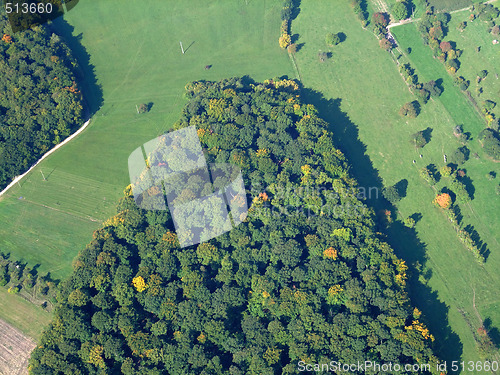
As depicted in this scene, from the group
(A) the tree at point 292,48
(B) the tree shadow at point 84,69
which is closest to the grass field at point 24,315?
(B) the tree shadow at point 84,69

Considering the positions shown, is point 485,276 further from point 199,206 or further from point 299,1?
point 299,1

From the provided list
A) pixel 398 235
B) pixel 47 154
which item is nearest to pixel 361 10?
pixel 398 235

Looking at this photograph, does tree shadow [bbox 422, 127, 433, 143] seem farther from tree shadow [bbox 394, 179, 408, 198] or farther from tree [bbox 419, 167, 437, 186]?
tree shadow [bbox 394, 179, 408, 198]

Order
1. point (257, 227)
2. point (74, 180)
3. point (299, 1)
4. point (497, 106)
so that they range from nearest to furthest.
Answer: point (257, 227) < point (74, 180) < point (497, 106) < point (299, 1)

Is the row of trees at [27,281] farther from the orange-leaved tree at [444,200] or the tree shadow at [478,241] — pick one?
the tree shadow at [478,241]

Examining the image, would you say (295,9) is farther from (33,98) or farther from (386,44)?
(33,98)

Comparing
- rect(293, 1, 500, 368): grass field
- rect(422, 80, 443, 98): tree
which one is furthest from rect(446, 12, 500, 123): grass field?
rect(422, 80, 443, 98): tree

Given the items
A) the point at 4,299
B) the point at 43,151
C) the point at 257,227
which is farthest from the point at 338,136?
the point at 4,299
